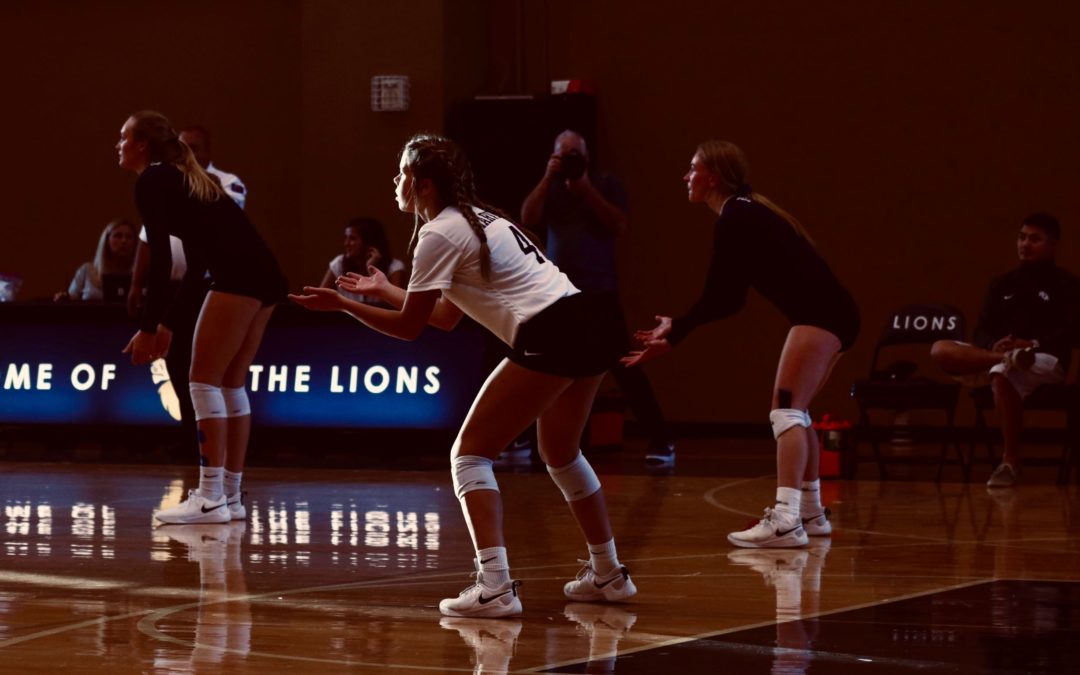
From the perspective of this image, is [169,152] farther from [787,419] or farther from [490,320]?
[787,419]

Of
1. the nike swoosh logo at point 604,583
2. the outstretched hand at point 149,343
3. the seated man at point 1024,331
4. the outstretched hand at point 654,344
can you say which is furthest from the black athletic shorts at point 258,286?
the seated man at point 1024,331

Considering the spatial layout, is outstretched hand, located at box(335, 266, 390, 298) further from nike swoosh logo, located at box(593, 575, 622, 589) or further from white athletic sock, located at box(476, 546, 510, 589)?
nike swoosh logo, located at box(593, 575, 622, 589)

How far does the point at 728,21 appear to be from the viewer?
41.9 ft

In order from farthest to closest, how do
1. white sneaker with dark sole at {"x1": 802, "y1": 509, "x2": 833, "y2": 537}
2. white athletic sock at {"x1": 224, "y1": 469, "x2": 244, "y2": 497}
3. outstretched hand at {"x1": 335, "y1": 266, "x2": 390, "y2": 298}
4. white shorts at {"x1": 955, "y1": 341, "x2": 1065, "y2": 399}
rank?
white shorts at {"x1": 955, "y1": 341, "x2": 1065, "y2": 399}, white athletic sock at {"x1": 224, "y1": 469, "x2": 244, "y2": 497}, white sneaker with dark sole at {"x1": 802, "y1": 509, "x2": 833, "y2": 537}, outstretched hand at {"x1": 335, "y1": 266, "x2": 390, "y2": 298}

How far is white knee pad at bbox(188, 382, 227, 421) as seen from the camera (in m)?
7.10

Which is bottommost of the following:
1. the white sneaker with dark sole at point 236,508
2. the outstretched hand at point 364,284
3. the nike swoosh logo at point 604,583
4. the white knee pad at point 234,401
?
the white sneaker with dark sole at point 236,508

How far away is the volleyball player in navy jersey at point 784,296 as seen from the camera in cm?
662

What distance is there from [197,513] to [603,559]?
2618mm

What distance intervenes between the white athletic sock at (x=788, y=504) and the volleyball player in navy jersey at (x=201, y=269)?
7.28ft

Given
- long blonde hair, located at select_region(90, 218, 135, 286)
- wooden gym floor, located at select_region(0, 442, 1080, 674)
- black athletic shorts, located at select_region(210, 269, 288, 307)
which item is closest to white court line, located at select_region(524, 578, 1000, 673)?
wooden gym floor, located at select_region(0, 442, 1080, 674)

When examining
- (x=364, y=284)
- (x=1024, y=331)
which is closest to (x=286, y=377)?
(x=1024, y=331)

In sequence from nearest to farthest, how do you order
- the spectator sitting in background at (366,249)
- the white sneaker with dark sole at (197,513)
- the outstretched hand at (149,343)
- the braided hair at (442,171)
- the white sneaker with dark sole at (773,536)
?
the braided hair at (442,171) → the white sneaker with dark sole at (773,536) → the outstretched hand at (149,343) → the white sneaker with dark sole at (197,513) → the spectator sitting in background at (366,249)

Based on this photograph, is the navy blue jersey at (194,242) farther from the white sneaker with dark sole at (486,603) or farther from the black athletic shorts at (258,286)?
the white sneaker with dark sole at (486,603)

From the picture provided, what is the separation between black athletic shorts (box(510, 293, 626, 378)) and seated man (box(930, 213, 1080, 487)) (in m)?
5.04
